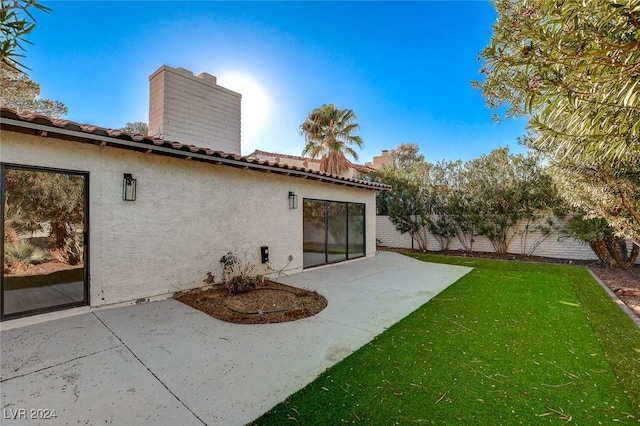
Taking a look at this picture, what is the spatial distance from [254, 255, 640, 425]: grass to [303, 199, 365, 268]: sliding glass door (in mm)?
5010

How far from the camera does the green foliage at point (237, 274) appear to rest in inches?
265

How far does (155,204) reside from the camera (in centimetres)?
624

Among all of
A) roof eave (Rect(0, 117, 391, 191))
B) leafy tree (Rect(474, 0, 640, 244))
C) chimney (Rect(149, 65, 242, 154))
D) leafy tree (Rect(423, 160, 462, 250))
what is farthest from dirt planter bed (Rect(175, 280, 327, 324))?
A: leafy tree (Rect(423, 160, 462, 250))

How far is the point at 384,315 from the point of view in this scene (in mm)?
5539

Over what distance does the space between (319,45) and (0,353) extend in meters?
11.5

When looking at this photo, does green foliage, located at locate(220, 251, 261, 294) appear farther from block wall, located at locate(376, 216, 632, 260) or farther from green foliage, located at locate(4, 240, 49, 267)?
block wall, located at locate(376, 216, 632, 260)

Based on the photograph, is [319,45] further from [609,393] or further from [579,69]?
[609,393]

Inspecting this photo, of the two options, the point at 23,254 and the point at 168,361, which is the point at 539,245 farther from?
the point at 23,254

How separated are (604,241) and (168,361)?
14514 mm

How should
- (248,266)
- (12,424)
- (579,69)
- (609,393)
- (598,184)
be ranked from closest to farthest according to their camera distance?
(579,69) < (12,424) < (609,393) < (598,184) < (248,266)

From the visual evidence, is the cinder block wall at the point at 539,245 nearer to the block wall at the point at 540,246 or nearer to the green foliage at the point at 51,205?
the block wall at the point at 540,246

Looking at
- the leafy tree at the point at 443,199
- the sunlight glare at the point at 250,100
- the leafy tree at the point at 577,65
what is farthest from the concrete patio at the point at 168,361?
the leafy tree at the point at 443,199

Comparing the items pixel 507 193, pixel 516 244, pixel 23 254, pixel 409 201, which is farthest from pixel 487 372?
A: pixel 409 201

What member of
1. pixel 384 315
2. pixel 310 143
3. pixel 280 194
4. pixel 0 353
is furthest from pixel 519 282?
pixel 310 143
